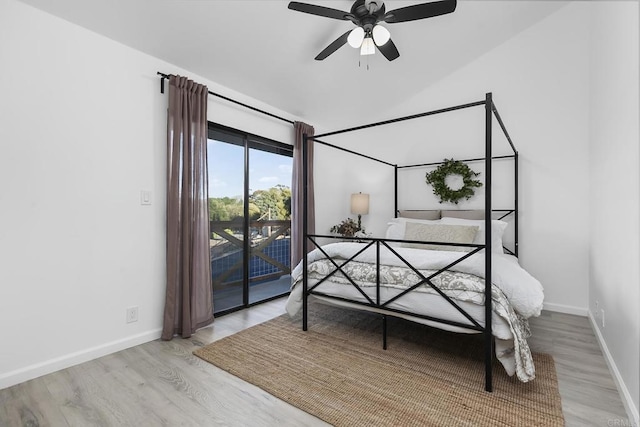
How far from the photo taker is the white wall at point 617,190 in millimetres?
1610

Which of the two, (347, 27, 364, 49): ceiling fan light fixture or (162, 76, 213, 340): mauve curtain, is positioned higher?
(347, 27, 364, 49): ceiling fan light fixture

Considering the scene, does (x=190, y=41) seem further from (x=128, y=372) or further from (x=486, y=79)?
(x=486, y=79)

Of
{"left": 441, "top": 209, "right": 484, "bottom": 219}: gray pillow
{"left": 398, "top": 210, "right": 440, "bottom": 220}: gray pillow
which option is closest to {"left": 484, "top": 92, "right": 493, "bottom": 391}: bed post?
{"left": 441, "top": 209, "right": 484, "bottom": 219}: gray pillow

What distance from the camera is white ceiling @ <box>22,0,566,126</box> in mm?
2303

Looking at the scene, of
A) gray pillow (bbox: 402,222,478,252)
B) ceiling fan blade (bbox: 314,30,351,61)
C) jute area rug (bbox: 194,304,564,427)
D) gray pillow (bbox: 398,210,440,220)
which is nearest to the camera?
jute area rug (bbox: 194,304,564,427)

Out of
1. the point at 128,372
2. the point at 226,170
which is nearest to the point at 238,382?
the point at 128,372

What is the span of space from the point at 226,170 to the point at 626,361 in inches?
137

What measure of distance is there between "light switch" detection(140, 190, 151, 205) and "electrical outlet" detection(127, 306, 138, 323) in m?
0.88

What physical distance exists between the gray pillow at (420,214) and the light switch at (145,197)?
3.11 metres

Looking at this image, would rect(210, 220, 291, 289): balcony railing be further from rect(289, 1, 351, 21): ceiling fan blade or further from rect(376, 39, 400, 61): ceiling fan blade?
rect(376, 39, 400, 61): ceiling fan blade

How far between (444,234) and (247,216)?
2.15m

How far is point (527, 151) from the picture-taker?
3.58m

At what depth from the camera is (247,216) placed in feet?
11.5

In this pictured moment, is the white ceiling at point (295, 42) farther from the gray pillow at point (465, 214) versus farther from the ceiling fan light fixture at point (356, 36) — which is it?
the gray pillow at point (465, 214)
